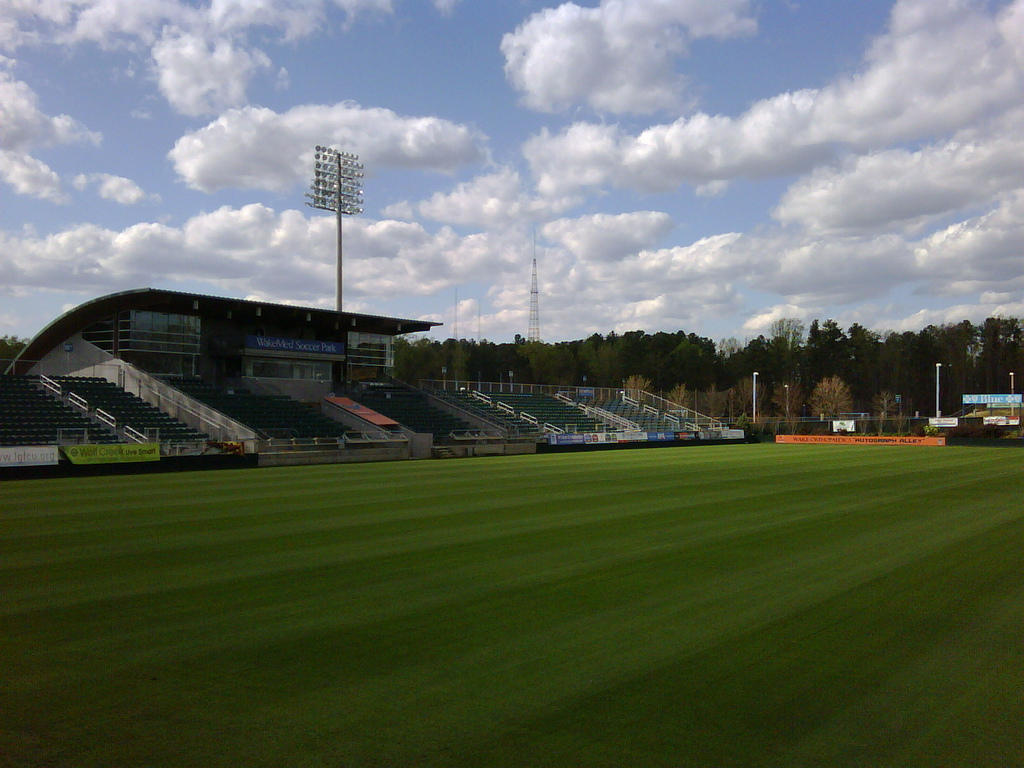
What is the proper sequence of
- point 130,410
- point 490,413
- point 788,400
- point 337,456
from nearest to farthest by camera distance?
point 130,410 → point 337,456 → point 490,413 → point 788,400

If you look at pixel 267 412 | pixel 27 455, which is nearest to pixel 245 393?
pixel 267 412

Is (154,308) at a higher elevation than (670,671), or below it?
higher

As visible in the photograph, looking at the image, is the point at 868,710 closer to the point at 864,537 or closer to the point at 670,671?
the point at 670,671

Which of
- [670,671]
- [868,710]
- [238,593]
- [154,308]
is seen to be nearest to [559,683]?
[670,671]

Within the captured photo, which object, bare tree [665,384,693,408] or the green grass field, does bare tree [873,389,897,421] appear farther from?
the green grass field

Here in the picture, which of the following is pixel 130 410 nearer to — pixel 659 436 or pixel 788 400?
pixel 659 436

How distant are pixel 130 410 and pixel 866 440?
5262 cm

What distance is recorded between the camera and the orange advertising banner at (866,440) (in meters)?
57.3

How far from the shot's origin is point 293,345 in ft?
148

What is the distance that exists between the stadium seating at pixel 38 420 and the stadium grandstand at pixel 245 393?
2.7 inches

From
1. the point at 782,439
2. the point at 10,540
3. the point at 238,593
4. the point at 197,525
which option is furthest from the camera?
the point at 782,439

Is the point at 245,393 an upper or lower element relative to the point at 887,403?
upper

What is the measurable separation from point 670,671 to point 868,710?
1391 millimetres

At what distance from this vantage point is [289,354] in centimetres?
4506
